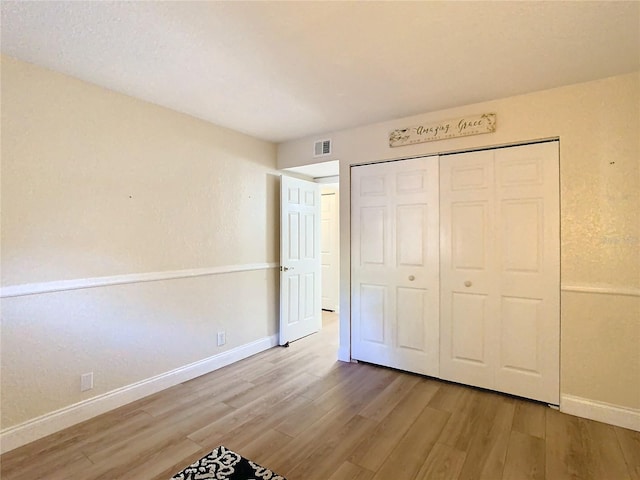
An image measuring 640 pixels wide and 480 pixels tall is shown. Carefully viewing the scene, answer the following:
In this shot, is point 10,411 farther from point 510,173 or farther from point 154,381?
point 510,173

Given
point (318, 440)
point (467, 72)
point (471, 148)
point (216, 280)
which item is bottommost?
point (318, 440)

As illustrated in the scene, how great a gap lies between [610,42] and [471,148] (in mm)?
1060

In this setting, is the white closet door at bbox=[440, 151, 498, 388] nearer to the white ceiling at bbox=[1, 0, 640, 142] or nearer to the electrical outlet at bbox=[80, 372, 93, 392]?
the white ceiling at bbox=[1, 0, 640, 142]

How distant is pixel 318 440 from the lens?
2113 mm

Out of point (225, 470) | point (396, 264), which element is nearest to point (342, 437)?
point (225, 470)

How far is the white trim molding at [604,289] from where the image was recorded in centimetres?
225

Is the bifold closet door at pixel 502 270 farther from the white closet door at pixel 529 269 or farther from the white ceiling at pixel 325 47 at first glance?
the white ceiling at pixel 325 47

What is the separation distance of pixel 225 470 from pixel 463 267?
237 centimetres

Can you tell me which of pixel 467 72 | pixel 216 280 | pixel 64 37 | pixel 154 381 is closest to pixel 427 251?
pixel 467 72

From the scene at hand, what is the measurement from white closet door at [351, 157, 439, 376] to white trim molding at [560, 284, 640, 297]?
3.32 feet

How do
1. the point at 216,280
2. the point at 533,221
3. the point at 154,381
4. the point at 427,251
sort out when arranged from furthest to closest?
the point at 216,280 < the point at 427,251 < the point at 154,381 < the point at 533,221

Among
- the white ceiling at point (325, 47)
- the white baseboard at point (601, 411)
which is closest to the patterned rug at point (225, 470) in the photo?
the white baseboard at point (601, 411)

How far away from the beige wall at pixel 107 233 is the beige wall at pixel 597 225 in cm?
284

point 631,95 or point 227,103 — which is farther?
point 227,103
